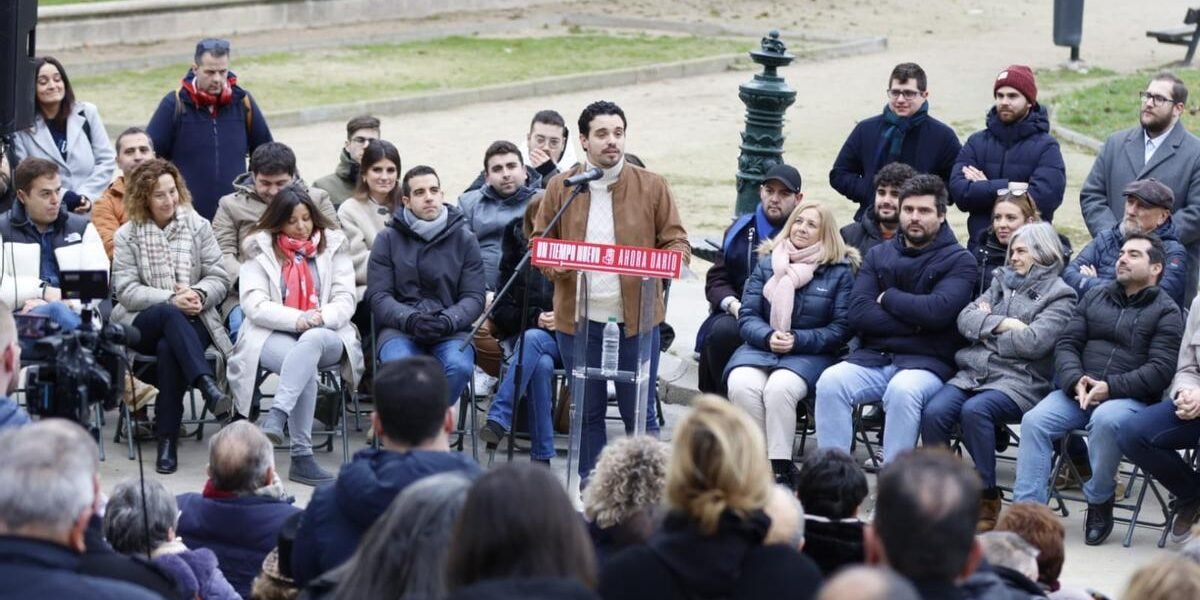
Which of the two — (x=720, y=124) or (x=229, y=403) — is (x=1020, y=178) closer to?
(x=229, y=403)

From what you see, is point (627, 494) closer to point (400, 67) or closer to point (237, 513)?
point (237, 513)

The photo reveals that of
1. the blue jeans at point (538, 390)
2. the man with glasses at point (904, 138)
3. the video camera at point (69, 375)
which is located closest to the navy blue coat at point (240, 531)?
the video camera at point (69, 375)

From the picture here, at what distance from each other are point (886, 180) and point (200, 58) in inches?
167

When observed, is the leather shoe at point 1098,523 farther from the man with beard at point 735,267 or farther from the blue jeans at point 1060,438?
the man with beard at point 735,267

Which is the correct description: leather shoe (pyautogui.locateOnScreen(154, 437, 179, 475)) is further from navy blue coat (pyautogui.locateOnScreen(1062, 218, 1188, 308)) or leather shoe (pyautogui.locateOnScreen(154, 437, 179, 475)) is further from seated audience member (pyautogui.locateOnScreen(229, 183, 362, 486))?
navy blue coat (pyautogui.locateOnScreen(1062, 218, 1188, 308))

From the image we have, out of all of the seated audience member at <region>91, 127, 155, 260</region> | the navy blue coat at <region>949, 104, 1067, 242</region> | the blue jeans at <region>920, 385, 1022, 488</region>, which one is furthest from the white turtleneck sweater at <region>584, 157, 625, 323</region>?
the seated audience member at <region>91, 127, 155, 260</region>

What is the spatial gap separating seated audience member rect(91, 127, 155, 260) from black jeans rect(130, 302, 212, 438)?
727 mm

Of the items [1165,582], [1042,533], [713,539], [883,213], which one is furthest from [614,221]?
[1165,582]

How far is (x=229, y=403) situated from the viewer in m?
9.67

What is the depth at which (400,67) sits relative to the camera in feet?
78.5

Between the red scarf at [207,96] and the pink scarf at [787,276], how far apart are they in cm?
381

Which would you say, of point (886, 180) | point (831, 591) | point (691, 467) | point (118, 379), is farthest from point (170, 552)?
point (886, 180)

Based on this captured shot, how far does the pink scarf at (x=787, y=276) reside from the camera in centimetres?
941

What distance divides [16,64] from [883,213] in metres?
4.43
